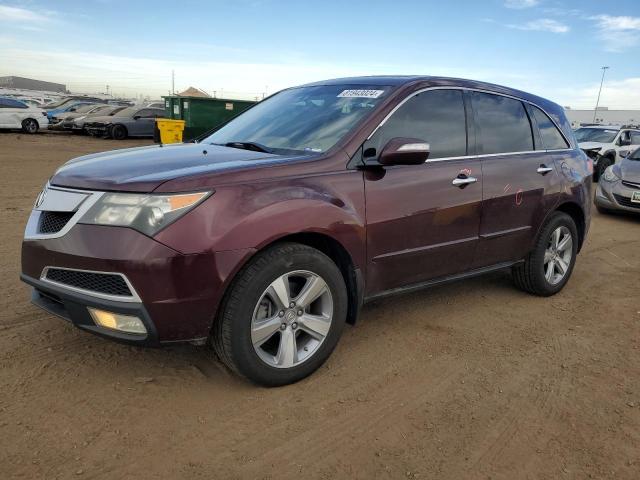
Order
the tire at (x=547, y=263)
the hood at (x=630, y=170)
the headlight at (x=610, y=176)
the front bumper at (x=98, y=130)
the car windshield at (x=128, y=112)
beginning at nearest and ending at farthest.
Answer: the tire at (x=547, y=263) < the hood at (x=630, y=170) < the headlight at (x=610, y=176) < the front bumper at (x=98, y=130) < the car windshield at (x=128, y=112)

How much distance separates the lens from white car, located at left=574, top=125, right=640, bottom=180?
563 inches

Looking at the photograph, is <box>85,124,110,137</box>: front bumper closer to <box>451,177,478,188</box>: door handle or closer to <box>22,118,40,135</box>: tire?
<box>22,118,40,135</box>: tire

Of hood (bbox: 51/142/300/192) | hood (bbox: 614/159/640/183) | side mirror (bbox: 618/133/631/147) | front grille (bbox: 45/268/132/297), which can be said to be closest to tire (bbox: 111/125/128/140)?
side mirror (bbox: 618/133/631/147)

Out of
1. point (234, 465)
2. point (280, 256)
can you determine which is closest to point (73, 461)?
point (234, 465)

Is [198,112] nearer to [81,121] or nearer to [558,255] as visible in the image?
[81,121]

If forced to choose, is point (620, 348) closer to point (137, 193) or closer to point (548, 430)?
point (548, 430)

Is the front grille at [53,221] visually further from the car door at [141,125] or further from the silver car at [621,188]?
the car door at [141,125]

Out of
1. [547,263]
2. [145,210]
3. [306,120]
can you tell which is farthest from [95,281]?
[547,263]

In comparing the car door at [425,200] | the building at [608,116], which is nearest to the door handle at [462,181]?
the car door at [425,200]

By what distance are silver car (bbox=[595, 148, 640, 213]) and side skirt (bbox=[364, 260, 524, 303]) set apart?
19.0ft

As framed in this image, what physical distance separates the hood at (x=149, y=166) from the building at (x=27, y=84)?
103m

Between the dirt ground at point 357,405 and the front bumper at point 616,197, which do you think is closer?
the dirt ground at point 357,405

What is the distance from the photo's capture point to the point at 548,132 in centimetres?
471

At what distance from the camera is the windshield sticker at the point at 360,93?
140 inches
